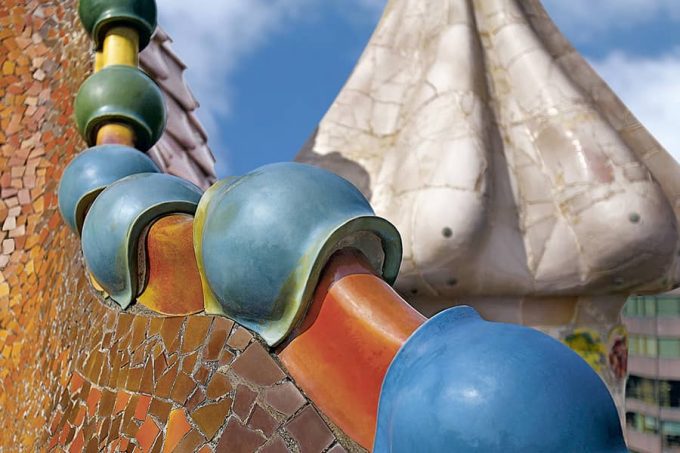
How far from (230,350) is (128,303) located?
14.1 inches

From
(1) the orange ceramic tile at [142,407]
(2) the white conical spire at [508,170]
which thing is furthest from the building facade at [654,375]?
(1) the orange ceramic tile at [142,407]

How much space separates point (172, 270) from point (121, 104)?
678 mm

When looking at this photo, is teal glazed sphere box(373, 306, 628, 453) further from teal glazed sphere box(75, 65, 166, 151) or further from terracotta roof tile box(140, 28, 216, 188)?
terracotta roof tile box(140, 28, 216, 188)

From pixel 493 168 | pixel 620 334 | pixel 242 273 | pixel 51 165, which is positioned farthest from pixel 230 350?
pixel 620 334

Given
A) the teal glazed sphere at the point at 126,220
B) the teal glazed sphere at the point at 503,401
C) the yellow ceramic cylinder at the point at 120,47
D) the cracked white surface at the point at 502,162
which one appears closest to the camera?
the teal glazed sphere at the point at 503,401

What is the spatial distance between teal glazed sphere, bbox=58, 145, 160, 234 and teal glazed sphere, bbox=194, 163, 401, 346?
1.74 feet

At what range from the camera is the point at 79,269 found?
1.60m

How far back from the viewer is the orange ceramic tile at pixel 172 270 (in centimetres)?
103

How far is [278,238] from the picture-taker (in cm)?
83

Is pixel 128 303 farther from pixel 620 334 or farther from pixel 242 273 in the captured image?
pixel 620 334

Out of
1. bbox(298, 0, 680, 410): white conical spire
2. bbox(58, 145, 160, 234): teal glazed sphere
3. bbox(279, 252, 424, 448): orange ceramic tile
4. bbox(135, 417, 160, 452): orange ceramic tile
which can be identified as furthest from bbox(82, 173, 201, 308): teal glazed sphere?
bbox(298, 0, 680, 410): white conical spire

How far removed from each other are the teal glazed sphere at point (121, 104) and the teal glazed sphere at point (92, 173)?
190mm

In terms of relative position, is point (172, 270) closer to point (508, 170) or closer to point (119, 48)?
point (119, 48)

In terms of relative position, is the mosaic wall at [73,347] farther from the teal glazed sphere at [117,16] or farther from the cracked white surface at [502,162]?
the cracked white surface at [502,162]
